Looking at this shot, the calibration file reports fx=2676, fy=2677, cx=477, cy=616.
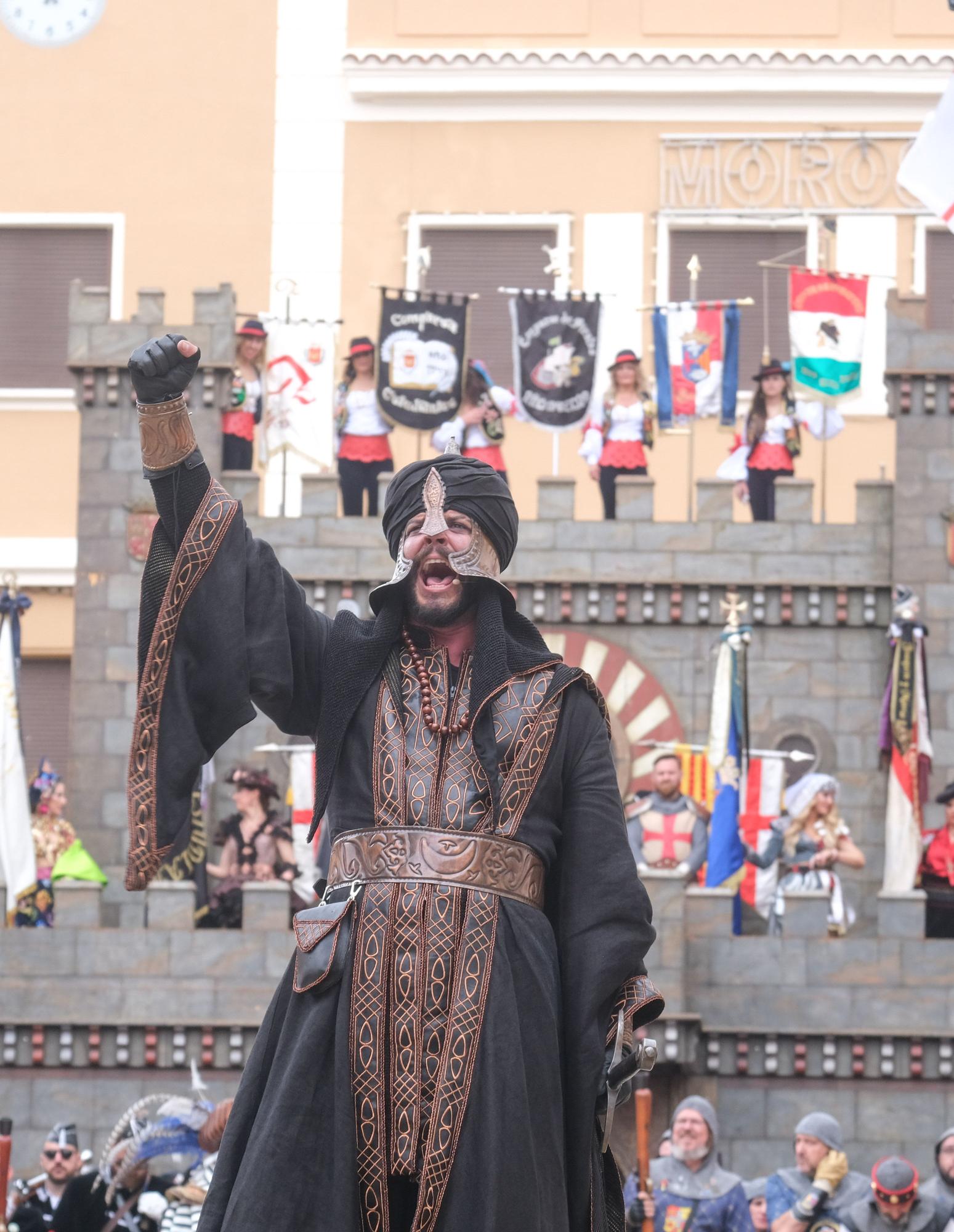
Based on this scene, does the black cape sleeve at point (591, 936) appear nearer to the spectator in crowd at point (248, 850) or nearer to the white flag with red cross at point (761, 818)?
the spectator in crowd at point (248, 850)

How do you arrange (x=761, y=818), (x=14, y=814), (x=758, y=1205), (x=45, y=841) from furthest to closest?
1. (x=45, y=841)
2. (x=761, y=818)
3. (x=14, y=814)
4. (x=758, y=1205)

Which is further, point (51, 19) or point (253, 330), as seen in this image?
point (51, 19)

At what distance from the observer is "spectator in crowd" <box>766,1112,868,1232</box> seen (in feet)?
47.1

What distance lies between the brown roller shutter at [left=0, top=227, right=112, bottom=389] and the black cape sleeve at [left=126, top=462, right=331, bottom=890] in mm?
24232

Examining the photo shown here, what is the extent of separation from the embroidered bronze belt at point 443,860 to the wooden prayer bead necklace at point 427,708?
28cm

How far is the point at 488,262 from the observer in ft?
98.9

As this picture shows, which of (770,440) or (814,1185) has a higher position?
(770,440)

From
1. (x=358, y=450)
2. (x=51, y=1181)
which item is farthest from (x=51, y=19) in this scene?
(x=51, y=1181)

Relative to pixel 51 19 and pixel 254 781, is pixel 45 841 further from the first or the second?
pixel 51 19

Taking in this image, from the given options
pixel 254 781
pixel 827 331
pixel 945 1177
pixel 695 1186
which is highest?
pixel 827 331

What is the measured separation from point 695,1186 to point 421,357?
35.4 ft

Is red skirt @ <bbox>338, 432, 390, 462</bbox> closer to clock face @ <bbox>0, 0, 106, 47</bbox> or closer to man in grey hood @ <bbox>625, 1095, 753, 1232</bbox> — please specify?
man in grey hood @ <bbox>625, 1095, 753, 1232</bbox>

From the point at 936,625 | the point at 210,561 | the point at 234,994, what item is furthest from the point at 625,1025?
the point at 936,625

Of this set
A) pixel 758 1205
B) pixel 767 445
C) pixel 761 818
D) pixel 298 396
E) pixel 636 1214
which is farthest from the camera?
pixel 298 396
